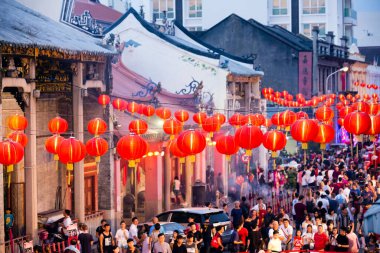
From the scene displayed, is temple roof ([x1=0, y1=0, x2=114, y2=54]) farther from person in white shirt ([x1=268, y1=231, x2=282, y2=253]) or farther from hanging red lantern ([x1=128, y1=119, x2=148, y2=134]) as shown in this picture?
person in white shirt ([x1=268, y1=231, x2=282, y2=253])

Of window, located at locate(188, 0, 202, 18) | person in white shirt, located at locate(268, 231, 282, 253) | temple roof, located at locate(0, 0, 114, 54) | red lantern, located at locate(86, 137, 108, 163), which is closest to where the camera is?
person in white shirt, located at locate(268, 231, 282, 253)

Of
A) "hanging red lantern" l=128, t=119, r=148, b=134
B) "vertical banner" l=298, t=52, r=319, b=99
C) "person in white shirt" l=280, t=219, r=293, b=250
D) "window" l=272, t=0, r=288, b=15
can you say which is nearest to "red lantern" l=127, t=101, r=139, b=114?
"hanging red lantern" l=128, t=119, r=148, b=134

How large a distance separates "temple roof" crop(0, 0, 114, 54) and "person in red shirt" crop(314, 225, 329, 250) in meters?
8.79

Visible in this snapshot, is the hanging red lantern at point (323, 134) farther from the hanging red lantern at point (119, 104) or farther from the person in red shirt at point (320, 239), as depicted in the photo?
the hanging red lantern at point (119, 104)

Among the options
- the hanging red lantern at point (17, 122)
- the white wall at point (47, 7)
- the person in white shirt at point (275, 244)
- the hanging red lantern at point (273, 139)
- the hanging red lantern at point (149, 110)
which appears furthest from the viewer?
the hanging red lantern at point (149, 110)

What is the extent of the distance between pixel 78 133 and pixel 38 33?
408 centimetres

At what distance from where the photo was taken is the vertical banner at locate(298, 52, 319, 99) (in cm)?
6328

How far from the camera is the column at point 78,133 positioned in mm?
29477

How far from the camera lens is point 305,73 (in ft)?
209

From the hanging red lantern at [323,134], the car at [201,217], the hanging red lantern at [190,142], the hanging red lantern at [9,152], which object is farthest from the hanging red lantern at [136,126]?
the hanging red lantern at [9,152]

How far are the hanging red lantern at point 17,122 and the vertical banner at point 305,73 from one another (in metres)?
40.5

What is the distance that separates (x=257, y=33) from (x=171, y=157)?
89.9ft

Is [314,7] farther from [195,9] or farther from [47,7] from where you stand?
[47,7]

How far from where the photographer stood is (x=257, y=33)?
214 feet
